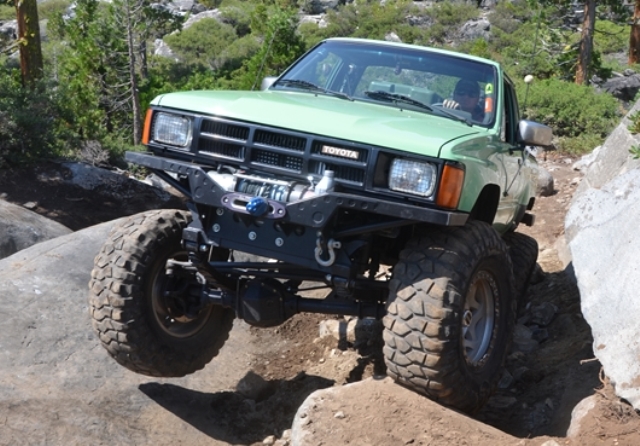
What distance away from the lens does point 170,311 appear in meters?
5.67

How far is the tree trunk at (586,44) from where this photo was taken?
20516 millimetres

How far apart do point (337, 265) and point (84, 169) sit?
957 cm

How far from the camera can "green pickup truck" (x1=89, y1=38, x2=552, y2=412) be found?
4.67m

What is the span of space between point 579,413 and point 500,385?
4.27 feet

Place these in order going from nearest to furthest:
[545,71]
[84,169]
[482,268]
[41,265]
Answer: [482,268]
[41,265]
[84,169]
[545,71]

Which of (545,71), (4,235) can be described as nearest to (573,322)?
(4,235)

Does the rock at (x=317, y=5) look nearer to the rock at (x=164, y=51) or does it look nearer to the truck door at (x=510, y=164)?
the rock at (x=164, y=51)

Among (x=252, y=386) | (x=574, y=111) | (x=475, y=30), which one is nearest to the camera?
(x=252, y=386)

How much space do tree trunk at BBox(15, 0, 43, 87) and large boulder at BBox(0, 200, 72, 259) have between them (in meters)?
6.18

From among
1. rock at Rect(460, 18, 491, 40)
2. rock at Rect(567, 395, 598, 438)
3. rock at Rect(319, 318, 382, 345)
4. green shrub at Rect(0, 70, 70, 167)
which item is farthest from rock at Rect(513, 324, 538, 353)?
rock at Rect(460, 18, 491, 40)

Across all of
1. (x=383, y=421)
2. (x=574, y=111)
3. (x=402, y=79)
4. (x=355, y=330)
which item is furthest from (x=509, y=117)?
(x=574, y=111)

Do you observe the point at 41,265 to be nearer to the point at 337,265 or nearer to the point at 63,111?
the point at 337,265

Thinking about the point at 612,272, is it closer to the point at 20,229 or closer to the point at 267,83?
the point at 267,83

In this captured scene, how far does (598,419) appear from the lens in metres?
4.75
